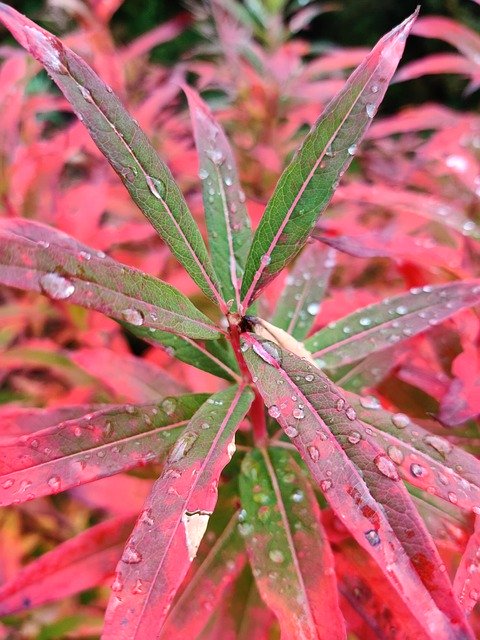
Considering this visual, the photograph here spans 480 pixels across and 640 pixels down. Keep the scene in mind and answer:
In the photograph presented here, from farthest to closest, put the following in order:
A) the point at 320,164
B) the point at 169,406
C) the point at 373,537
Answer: the point at 169,406
the point at 320,164
the point at 373,537

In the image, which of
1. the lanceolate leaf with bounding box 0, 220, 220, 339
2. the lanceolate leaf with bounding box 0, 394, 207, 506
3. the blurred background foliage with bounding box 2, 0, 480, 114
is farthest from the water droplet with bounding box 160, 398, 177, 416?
the blurred background foliage with bounding box 2, 0, 480, 114

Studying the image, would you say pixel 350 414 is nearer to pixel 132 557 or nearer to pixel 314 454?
pixel 314 454

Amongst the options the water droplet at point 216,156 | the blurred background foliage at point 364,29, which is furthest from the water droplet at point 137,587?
the blurred background foliage at point 364,29

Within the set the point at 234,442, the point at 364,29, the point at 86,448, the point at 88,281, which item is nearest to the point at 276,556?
the point at 234,442

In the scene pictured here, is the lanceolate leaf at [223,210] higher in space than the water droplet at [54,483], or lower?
higher

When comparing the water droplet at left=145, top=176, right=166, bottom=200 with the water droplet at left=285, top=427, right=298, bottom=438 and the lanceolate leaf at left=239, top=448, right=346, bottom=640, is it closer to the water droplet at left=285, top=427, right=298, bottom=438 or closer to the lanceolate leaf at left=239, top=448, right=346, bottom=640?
the water droplet at left=285, top=427, right=298, bottom=438

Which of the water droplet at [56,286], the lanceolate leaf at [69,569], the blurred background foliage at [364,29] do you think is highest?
the blurred background foliage at [364,29]

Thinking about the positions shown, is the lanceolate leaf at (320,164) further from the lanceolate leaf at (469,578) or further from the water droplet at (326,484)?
the lanceolate leaf at (469,578)
